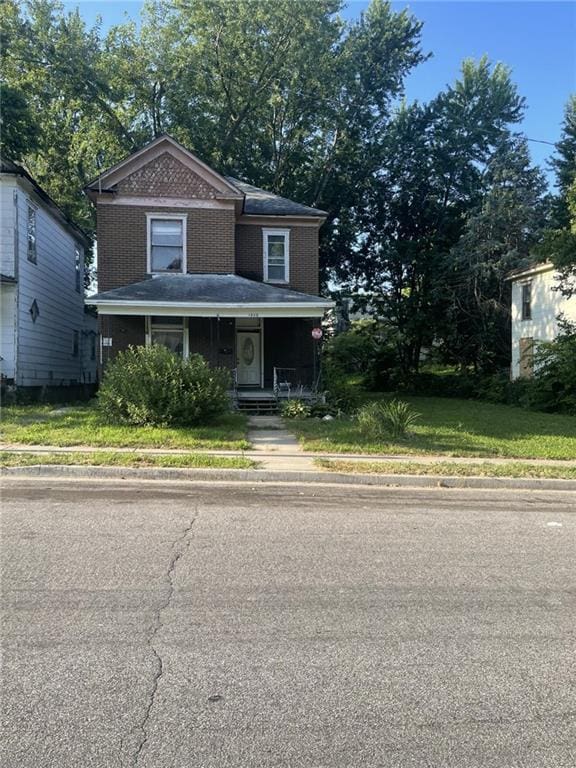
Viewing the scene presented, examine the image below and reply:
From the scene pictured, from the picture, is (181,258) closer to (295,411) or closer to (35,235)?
(35,235)

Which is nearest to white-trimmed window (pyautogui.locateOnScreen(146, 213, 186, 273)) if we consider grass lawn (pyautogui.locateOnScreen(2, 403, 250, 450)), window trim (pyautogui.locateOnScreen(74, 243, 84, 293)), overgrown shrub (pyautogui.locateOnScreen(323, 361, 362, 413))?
overgrown shrub (pyautogui.locateOnScreen(323, 361, 362, 413))

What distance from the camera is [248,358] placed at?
2002 centimetres

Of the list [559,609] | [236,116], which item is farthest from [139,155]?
[559,609]

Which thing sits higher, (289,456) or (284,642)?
(289,456)

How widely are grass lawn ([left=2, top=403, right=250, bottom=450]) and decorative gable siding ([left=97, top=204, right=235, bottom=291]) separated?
6.26m

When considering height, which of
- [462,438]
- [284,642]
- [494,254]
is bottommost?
[284,642]

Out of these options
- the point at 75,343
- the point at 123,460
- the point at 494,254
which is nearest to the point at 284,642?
the point at 123,460

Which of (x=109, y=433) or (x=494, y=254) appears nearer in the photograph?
(x=109, y=433)

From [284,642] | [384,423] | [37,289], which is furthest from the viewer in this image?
[37,289]

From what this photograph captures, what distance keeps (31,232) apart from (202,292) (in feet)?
19.6

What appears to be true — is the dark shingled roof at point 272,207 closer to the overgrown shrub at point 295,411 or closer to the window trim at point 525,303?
the overgrown shrub at point 295,411

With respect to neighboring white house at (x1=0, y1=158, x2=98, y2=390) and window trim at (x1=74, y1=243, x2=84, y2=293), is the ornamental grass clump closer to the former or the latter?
neighboring white house at (x1=0, y1=158, x2=98, y2=390)

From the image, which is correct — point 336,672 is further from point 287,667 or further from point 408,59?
point 408,59

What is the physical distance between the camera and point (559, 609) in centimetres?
432
